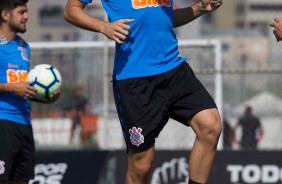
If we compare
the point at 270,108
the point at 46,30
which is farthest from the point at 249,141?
the point at 46,30

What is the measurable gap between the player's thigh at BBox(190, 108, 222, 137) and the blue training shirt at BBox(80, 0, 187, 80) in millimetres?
408

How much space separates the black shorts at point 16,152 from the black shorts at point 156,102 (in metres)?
1.31

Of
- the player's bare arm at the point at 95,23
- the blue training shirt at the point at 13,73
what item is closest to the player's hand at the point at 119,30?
the player's bare arm at the point at 95,23

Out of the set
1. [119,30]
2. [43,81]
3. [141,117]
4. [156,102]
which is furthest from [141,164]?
[43,81]

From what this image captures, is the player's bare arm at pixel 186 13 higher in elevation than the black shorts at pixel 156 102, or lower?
higher

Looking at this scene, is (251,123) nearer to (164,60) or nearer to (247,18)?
(164,60)

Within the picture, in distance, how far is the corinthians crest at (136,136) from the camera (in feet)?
20.5

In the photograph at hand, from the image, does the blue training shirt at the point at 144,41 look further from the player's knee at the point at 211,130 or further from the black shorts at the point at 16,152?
the black shorts at the point at 16,152

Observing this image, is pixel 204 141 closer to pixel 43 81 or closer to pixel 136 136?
pixel 136 136

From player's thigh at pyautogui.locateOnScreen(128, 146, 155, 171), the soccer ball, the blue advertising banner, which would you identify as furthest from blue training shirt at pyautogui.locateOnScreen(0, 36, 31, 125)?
the blue advertising banner

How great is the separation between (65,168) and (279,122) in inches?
195

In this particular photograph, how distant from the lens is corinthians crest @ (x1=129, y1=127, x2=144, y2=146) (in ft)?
20.5

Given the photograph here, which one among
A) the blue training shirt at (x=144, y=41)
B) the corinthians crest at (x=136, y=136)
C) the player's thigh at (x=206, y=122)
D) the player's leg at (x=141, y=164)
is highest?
the blue training shirt at (x=144, y=41)

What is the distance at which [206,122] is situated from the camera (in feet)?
20.1
